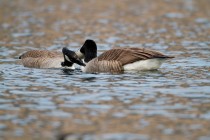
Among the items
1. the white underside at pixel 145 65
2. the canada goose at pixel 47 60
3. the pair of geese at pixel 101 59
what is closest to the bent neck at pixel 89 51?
the pair of geese at pixel 101 59

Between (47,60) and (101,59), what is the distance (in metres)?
2.42

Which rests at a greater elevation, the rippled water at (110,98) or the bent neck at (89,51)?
the bent neck at (89,51)

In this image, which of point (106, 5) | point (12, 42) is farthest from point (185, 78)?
point (106, 5)

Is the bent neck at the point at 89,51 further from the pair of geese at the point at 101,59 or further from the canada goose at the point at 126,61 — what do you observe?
the canada goose at the point at 126,61

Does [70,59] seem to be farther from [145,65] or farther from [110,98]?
[110,98]

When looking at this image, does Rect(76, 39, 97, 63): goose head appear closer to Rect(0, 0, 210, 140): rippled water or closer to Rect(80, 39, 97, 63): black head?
Rect(80, 39, 97, 63): black head

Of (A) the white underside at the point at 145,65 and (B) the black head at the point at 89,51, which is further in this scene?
(B) the black head at the point at 89,51

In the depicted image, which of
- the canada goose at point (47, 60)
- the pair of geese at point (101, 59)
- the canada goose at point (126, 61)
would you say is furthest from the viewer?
the canada goose at point (47, 60)

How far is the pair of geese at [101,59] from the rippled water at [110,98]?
35 centimetres

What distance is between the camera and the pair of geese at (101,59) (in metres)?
18.4

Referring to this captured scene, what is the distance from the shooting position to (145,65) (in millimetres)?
18453

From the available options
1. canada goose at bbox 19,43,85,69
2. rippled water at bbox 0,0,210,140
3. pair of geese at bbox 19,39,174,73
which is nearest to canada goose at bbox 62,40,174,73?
pair of geese at bbox 19,39,174,73

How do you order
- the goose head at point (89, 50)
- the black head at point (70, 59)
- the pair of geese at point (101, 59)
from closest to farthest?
the pair of geese at point (101, 59), the black head at point (70, 59), the goose head at point (89, 50)

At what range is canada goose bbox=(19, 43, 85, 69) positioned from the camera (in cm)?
2059
